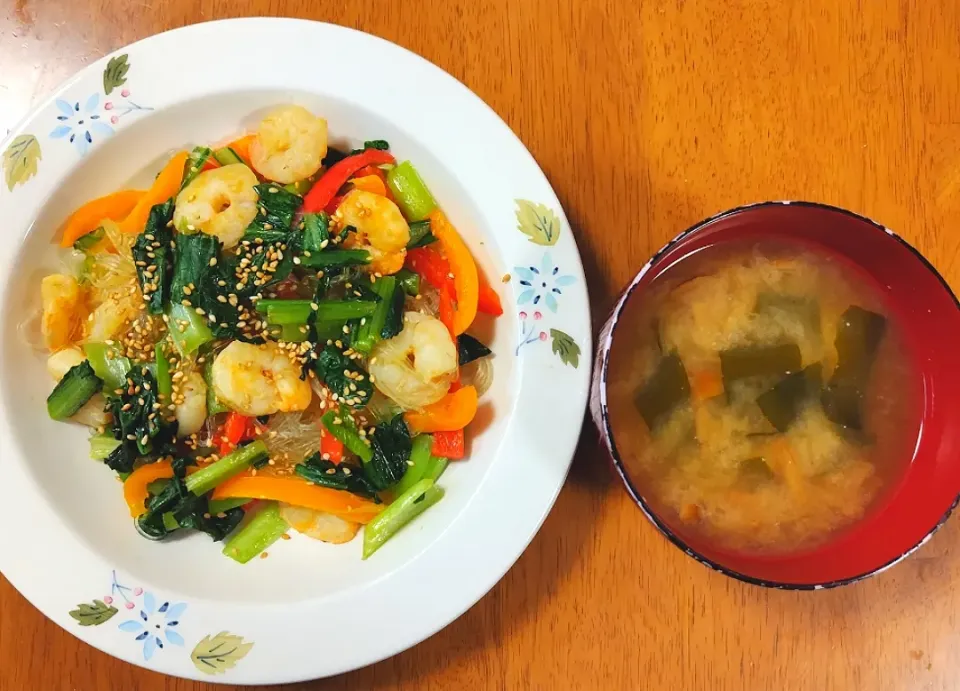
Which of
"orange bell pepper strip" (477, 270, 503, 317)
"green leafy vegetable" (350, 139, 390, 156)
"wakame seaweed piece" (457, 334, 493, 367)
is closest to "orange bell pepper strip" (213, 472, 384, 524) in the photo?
"wakame seaweed piece" (457, 334, 493, 367)

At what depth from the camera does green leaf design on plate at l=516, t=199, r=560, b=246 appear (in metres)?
1.29

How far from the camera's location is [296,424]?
1459 millimetres

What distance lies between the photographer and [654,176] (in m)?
1.50

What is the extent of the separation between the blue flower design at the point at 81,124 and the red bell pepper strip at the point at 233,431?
56 cm

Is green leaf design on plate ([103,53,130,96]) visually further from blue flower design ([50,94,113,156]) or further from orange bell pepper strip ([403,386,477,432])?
orange bell pepper strip ([403,386,477,432])

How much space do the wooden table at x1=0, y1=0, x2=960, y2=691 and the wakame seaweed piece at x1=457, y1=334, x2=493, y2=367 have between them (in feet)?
0.79

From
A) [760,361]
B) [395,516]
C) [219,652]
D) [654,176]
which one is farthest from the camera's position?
[654,176]

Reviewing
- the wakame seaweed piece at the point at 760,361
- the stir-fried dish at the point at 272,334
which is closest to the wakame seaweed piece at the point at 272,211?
the stir-fried dish at the point at 272,334

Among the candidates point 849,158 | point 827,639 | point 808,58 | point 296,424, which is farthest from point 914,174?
point 296,424

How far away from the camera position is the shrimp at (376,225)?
53.5 inches

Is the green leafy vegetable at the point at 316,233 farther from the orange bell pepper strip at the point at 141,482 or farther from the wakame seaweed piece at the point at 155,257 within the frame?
the orange bell pepper strip at the point at 141,482

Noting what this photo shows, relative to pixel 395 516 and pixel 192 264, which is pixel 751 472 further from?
pixel 192 264

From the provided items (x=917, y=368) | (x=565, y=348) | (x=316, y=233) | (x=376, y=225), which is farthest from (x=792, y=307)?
(x=316, y=233)

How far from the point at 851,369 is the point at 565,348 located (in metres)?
0.45
